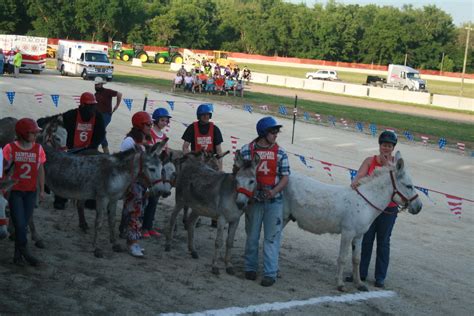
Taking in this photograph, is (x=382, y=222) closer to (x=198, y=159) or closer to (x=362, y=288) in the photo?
(x=362, y=288)

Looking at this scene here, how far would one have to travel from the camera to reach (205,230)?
11156 mm

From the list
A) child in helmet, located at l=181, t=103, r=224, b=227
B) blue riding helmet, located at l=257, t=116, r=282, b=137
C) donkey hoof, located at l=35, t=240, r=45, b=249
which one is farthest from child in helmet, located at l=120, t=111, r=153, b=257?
blue riding helmet, located at l=257, t=116, r=282, b=137

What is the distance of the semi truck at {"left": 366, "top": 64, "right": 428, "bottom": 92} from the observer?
222 feet

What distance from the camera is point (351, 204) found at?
28.7 feet

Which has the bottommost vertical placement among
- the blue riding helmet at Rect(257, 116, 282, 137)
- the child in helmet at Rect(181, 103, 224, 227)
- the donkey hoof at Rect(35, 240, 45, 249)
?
the donkey hoof at Rect(35, 240, 45, 249)

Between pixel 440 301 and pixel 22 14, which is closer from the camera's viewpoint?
pixel 440 301

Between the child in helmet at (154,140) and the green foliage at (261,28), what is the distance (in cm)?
8997

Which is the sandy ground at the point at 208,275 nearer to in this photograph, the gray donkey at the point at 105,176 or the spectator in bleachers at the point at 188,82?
the gray donkey at the point at 105,176

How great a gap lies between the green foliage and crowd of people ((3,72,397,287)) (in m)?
90.0

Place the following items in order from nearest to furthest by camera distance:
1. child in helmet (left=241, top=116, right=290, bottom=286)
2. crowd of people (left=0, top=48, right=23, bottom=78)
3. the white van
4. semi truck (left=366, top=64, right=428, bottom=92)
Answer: child in helmet (left=241, top=116, right=290, bottom=286) < crowd of people (left=0, top=48, right=23, bottom=78) < the white van < semi truck (left=366, top=64, right=428, bottom=92)

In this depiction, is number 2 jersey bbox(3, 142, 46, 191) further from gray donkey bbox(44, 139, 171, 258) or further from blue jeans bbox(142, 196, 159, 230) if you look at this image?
blue jeans bbox(142, 196, 159, 230)

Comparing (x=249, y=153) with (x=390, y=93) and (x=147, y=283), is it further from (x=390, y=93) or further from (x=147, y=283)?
(x=390, y=93)

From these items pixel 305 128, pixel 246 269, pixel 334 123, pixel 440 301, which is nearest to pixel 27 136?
pixel 246 269

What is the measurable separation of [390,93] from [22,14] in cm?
6506
